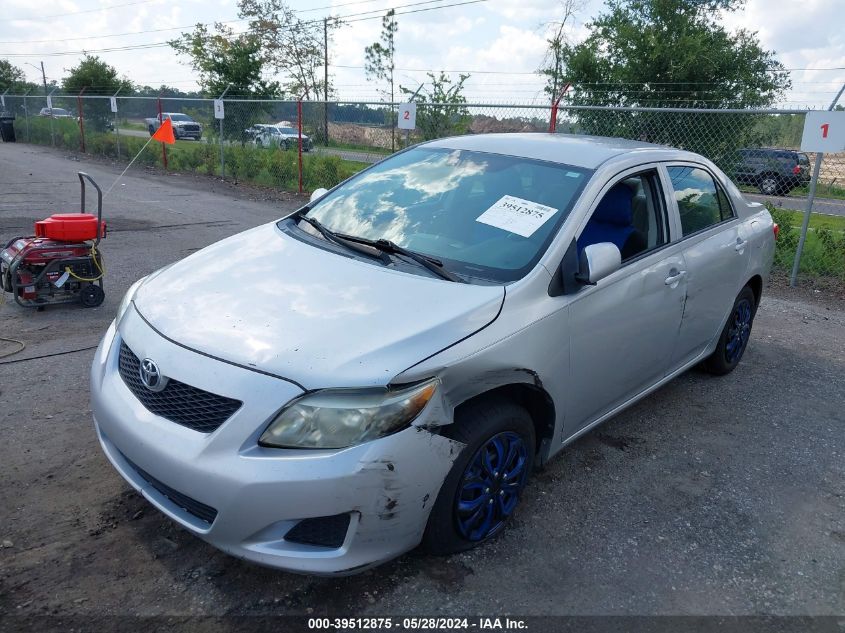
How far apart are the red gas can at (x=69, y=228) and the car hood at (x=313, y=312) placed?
2.74 m

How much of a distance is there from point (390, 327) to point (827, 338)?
5403 millimetres

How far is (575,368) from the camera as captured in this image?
10.5ft

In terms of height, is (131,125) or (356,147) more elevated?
(131,125)

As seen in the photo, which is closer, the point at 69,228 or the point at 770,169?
the point at 69,228

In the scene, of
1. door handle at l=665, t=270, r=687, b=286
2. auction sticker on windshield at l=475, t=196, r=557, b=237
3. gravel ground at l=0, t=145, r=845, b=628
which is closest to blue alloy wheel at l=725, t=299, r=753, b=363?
gravel ground at l=0, t=145, r=845, b=628

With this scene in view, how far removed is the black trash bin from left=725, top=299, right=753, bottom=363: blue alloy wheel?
30.7 m

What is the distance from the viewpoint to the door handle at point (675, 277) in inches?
150

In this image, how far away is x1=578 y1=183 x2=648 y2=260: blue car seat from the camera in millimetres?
3479

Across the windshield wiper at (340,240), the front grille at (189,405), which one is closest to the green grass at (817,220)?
the windshield wiper at (340,240)

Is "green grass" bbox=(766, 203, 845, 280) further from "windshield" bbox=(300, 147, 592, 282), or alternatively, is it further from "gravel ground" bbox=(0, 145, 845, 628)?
"windshield" bbox=(300, 147, 592, 282)

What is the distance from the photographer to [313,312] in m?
2.74

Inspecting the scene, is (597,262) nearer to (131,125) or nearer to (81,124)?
(131,125)

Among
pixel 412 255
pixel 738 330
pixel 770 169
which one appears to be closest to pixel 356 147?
pixel 770 169

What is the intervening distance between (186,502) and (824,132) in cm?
713
